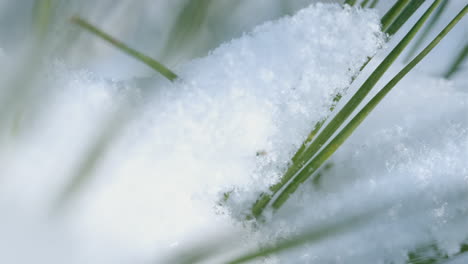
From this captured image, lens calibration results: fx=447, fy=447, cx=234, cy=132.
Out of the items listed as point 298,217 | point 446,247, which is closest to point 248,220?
point 298,217

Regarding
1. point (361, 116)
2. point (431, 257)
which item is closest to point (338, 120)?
point (361, 116)

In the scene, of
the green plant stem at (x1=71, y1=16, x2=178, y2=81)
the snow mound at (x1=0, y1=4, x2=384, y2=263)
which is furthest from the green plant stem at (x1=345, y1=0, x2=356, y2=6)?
the green plant stem at (x1=71, y1=16, x2=178, y2=81)

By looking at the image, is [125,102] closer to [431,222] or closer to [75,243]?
[75,243]

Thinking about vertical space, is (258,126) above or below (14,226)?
above

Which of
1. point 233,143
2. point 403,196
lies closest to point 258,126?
point 233,143

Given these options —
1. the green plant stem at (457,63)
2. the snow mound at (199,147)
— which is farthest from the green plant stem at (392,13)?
the green plant stem at (457,63)

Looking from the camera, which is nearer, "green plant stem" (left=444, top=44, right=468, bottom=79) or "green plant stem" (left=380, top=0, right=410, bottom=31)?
"green plant stem" (left=380, top=0, right=410, bottom=31)

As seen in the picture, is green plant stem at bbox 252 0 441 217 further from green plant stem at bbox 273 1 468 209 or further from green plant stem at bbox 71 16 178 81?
green plant stem at bbox 71 16 178 81
